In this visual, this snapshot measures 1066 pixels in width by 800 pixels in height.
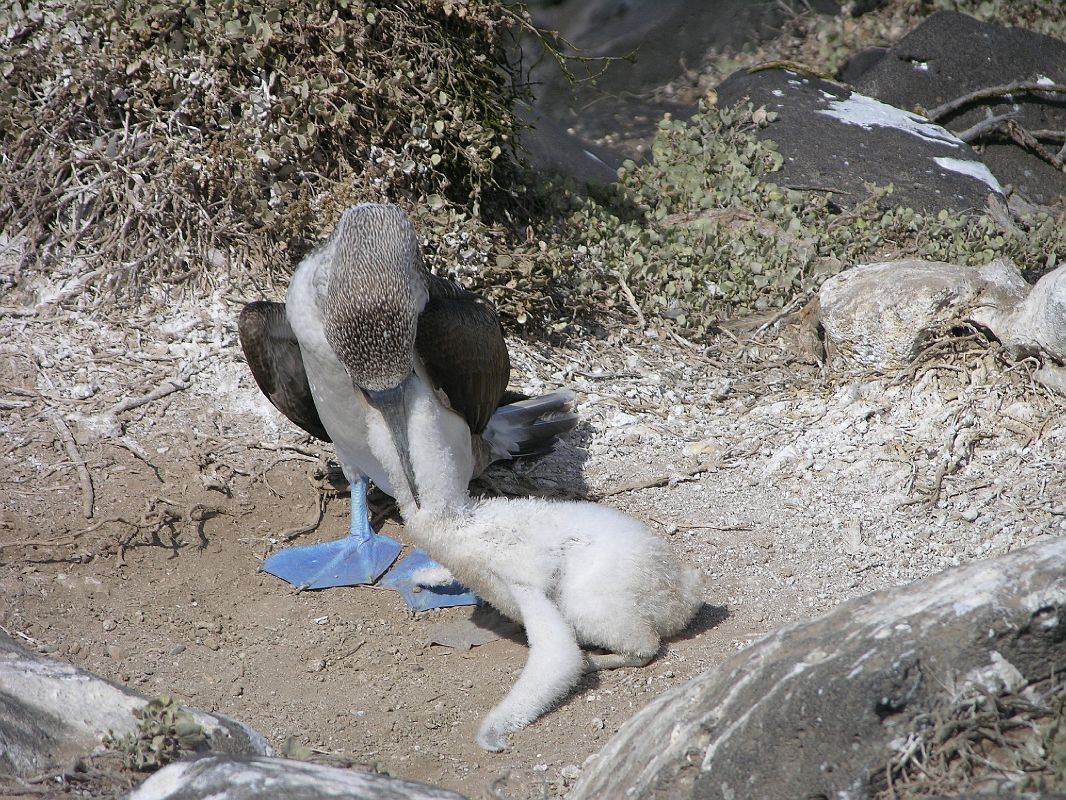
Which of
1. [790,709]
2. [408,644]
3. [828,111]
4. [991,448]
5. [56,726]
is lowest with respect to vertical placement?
Answer: [408,644]

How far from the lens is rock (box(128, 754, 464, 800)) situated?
2.19 m

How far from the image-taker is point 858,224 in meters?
6.90

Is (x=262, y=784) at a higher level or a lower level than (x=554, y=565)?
higher

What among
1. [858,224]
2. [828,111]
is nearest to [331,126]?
[858,224]

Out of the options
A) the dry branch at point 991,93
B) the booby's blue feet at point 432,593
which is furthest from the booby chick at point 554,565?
the dry branch at point 991,93

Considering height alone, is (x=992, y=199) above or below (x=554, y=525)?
above

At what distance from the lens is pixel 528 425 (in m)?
5.32

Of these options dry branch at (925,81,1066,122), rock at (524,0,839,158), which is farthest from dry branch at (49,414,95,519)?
dry branch at (925,81,1066,122)

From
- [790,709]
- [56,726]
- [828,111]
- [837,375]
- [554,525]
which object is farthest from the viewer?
[828,111]

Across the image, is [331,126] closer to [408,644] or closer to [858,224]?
[408,644]

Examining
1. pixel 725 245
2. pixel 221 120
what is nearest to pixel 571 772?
pixel 221 120

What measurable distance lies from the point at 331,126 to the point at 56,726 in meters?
3.90

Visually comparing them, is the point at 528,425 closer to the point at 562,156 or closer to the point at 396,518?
the point at 396,518

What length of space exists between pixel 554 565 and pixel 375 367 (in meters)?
1.03
